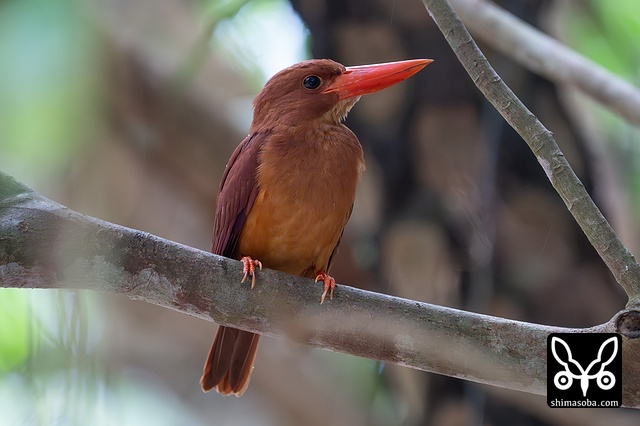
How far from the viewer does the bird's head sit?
8.59 ft

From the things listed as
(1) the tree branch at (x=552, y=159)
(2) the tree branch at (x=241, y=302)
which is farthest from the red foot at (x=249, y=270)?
(1) the tree branch at (x=552, y=159)

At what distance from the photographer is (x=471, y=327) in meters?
1.81

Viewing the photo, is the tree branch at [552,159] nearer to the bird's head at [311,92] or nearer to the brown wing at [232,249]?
the bird's head at [311,92]

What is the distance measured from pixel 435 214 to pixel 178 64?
4.59 ft

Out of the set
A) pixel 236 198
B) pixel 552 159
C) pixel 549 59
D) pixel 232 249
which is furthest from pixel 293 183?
pixel 549 59

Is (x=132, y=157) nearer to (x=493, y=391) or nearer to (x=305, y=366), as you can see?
(x=305, y=366)

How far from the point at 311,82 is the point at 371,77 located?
0.24 metres

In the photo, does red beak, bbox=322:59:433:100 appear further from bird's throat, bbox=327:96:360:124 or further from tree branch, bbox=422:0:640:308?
tree branch, bbox=422:0:640:308

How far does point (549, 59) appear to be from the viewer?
2895 mm

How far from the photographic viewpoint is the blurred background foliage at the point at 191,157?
10.0ft

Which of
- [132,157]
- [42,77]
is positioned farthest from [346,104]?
[132,157]

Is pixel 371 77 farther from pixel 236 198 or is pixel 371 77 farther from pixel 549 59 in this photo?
pixel 549 59

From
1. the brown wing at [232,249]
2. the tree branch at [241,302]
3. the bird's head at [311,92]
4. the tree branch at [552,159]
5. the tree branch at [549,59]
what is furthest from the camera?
the tree branch at [549,59]

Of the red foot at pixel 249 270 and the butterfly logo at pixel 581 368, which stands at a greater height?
the red foot at pixel 249 270
